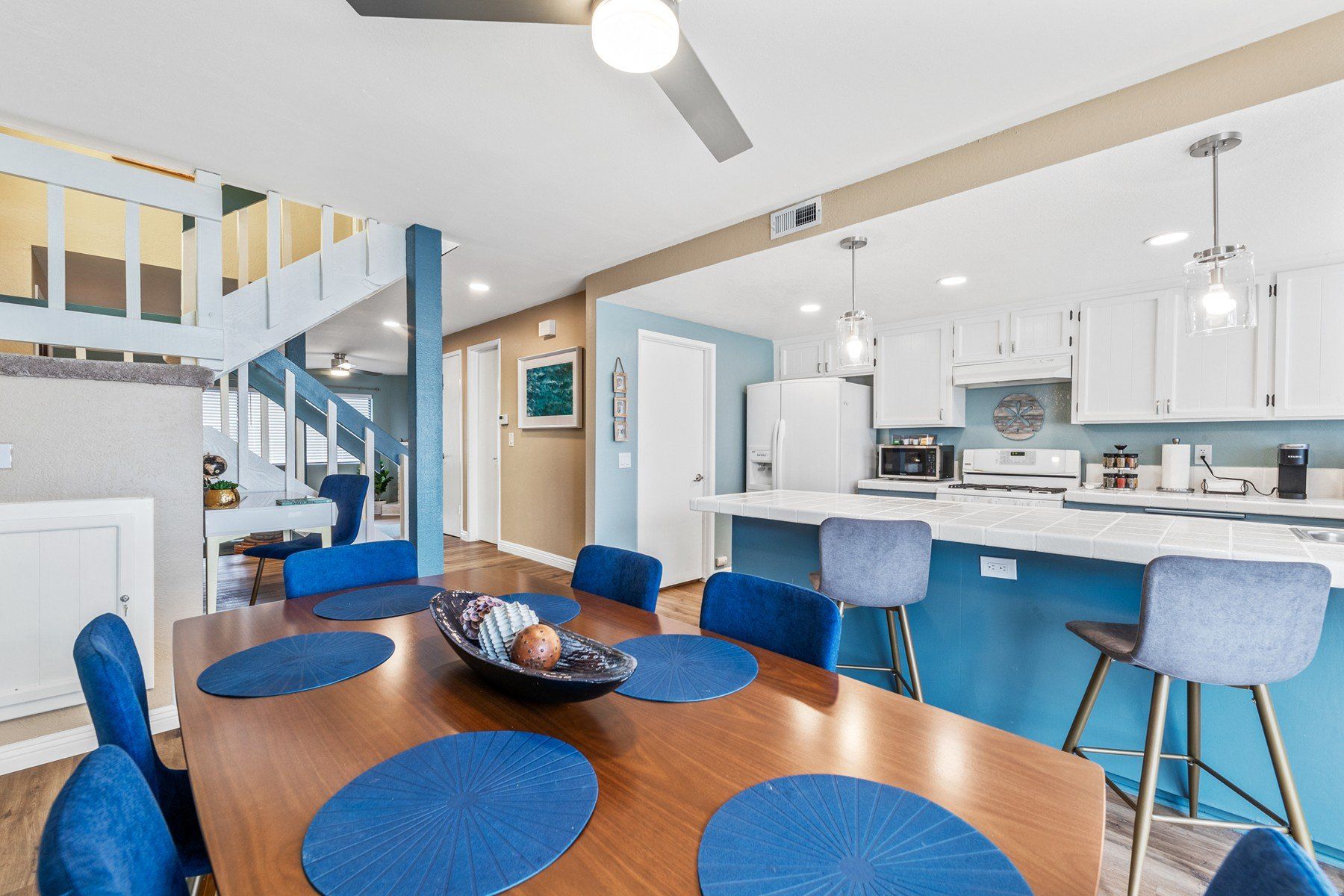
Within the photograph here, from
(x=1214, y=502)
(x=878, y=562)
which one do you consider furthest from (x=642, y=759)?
(x=1214, y=502)

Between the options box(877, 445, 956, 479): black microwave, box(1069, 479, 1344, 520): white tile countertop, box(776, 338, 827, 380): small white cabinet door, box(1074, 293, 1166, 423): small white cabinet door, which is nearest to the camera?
box(1069, 479, 1344, 520): white tile countertop

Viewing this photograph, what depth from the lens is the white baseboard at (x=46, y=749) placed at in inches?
76.7

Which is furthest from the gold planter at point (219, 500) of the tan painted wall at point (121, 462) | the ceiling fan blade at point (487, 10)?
the ceiling fan blade at point (487, 10)

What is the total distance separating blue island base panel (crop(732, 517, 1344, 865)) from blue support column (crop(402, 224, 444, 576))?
2.19 meters

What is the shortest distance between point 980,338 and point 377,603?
4194 mm

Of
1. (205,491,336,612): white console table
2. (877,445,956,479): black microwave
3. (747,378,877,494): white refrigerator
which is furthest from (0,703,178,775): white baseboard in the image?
(877,445,956,479): black microwave

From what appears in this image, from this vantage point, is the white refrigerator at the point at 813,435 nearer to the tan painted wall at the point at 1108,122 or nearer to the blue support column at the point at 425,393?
the tan painted wall at the point at 1108,122

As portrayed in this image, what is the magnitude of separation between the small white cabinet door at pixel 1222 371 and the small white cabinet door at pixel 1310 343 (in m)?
0.05

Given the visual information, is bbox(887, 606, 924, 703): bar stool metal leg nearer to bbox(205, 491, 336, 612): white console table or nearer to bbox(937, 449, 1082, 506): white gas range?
bbox(937, 449, 1082, 506): white gas range

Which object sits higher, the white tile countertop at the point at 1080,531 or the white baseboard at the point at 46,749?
the white tile countertop at the point at 1080,531

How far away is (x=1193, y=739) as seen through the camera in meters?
1.64

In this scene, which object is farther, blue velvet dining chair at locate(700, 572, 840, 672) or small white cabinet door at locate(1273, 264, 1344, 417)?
small white cabinet door at locate(1273, 264, 1344, 417)

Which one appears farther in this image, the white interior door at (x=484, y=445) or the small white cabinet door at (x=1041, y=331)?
the white interior door at (x=484, y=445)

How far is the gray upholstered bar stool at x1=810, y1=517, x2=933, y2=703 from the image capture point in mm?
1938
